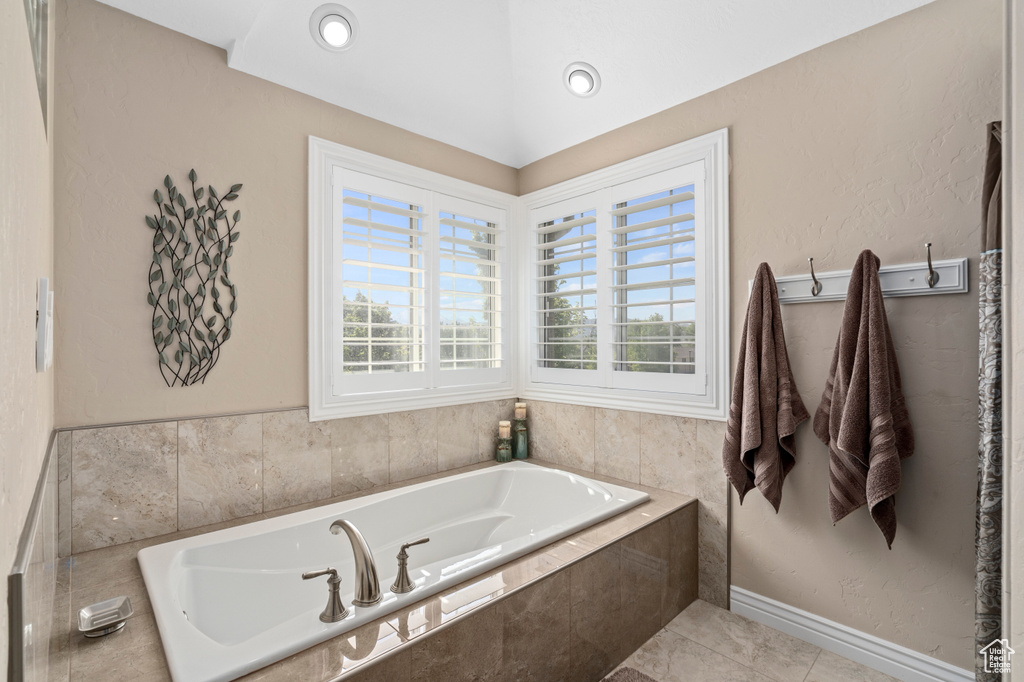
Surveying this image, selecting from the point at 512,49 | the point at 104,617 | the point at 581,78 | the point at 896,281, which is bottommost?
the point at 104,617

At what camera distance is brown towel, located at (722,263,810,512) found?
1.97m

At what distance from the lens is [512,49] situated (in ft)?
8.34

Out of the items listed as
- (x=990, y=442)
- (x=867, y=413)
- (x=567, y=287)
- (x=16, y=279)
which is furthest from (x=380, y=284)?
(x=990, y=442)

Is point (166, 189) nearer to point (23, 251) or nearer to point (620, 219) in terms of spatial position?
point (23, 251)

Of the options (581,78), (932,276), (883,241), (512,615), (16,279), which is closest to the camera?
(16,279)

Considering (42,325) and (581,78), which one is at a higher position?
(581,78)

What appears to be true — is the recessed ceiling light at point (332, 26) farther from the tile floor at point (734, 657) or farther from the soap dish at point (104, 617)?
the tile floor at point (734, 657)

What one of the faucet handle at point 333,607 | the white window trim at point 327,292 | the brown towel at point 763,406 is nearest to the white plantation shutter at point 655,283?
the brown towel at point 763,406

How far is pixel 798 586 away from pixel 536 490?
1225mm

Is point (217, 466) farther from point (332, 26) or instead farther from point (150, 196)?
point (332, 26)

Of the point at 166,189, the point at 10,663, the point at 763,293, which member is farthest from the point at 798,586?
the point at 166,189

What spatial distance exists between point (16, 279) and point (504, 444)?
245 cm

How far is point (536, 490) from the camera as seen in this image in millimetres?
2666

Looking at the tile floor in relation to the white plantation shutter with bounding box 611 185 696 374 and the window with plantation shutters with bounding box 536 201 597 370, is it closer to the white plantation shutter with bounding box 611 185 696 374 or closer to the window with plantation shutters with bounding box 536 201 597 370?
the white plantation shutter with bounding box 611 185 696 374
